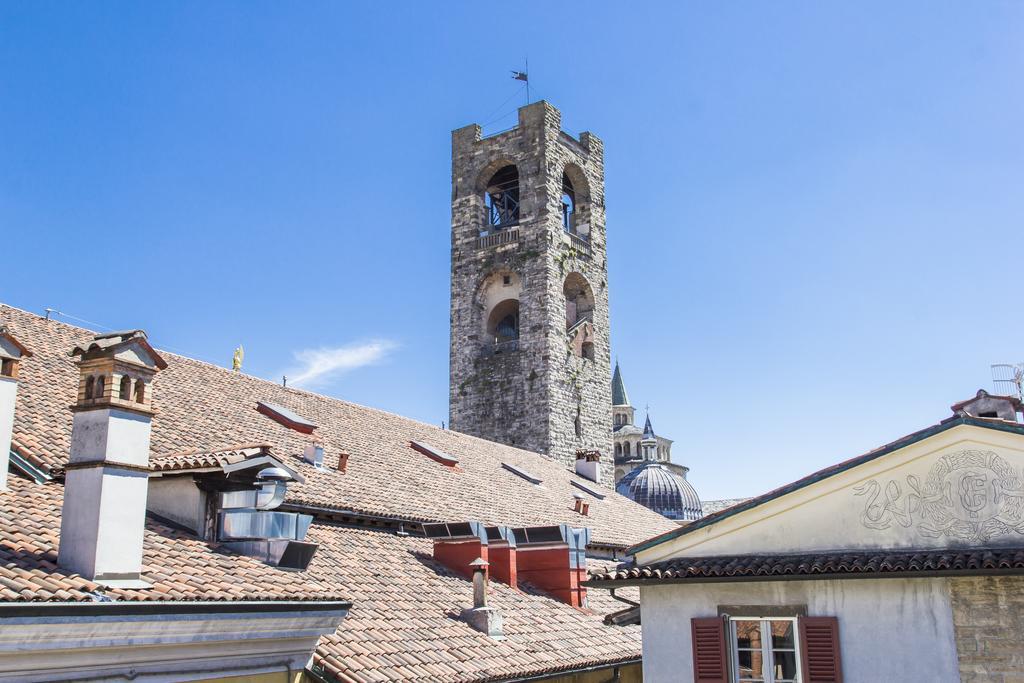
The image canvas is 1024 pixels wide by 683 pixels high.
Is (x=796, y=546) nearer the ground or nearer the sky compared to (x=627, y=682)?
nearer the sky

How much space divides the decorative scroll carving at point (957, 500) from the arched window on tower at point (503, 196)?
2964 cm

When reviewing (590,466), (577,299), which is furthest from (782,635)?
(577,299)

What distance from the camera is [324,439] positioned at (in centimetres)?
1845

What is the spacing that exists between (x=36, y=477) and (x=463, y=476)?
11582 mm

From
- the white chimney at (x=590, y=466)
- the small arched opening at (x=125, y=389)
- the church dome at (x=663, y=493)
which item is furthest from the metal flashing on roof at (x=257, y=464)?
the church dome at (x=663, y=493)

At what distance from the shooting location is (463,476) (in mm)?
21375

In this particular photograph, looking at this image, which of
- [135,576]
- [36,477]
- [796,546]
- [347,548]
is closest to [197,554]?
[135,576]

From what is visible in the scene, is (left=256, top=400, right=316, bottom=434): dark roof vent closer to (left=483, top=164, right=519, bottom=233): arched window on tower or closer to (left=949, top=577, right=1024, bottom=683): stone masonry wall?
(left=949, top=577, right=1024, bottom=683): stone masonry wall

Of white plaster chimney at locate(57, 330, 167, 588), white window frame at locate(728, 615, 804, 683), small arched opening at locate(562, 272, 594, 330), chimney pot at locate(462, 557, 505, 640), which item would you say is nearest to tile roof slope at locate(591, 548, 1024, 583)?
white window frame at locate(728, 615, 804, 683)

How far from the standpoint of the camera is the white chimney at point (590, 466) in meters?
32.4

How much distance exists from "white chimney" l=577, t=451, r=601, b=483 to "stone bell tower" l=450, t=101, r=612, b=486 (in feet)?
3.72

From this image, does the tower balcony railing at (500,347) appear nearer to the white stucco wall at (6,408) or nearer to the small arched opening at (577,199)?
the small arched opening at (577,199)

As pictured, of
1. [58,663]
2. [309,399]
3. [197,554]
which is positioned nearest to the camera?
[58,663]

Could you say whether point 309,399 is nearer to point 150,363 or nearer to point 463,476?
point 463,476
